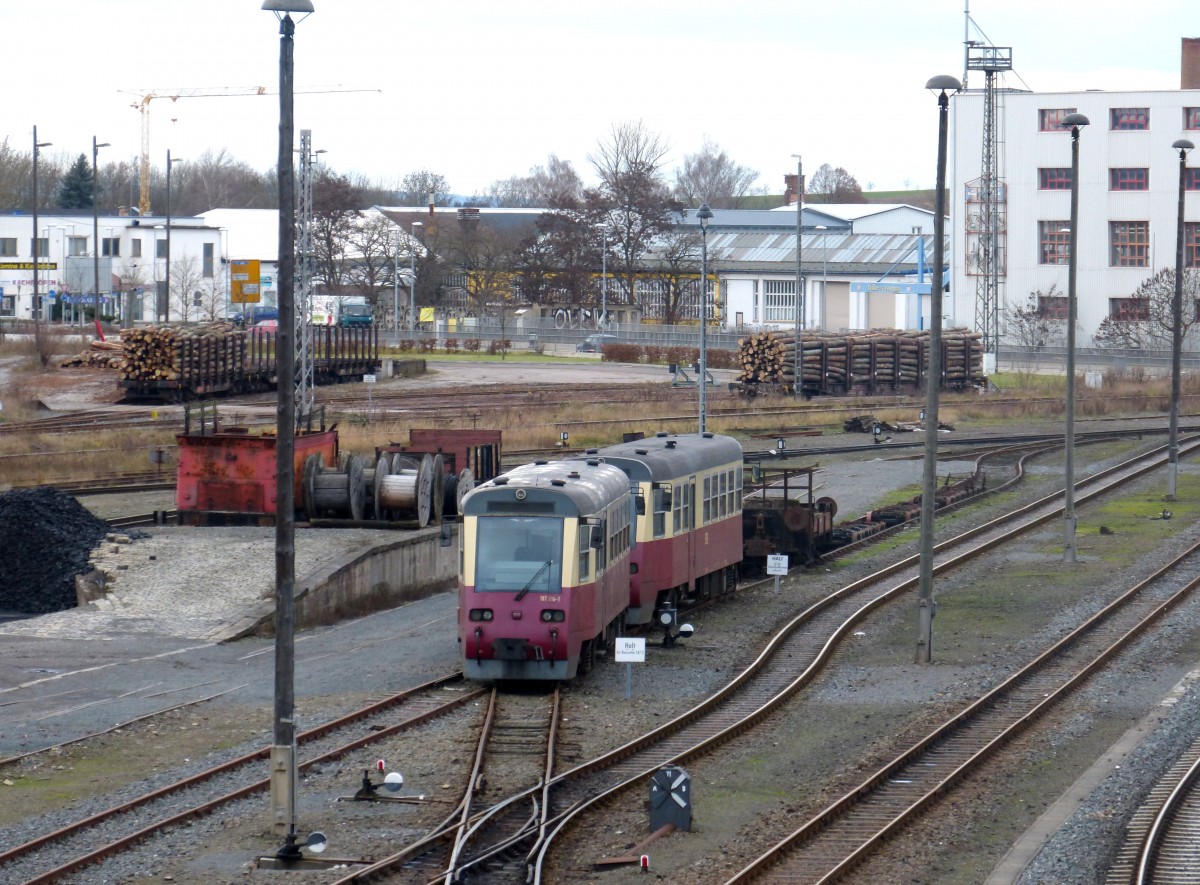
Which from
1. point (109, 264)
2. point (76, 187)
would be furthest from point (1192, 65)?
point (76, 187)

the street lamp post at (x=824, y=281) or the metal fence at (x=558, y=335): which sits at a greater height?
the street lamp post at (x=824, y=281)

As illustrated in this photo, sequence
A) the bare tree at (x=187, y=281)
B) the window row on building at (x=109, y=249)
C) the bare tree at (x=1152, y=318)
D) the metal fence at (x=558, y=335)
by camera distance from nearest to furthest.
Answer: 1. the bare tree at (x=1152, y=318)
2. the metal fence at (x=558, y=335)
3. the bare tree at (x=187, y=281)
4. the window row on building at (x=109, y=249)

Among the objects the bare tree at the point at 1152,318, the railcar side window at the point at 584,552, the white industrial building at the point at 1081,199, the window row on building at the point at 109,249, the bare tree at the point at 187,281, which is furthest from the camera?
the window row on building at the point at 109,249

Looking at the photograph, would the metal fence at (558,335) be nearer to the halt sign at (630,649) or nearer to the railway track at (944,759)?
the railway track at (944,759)

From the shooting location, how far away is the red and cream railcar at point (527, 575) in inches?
730

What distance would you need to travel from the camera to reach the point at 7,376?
66250mm

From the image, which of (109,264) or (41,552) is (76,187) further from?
(41,552)

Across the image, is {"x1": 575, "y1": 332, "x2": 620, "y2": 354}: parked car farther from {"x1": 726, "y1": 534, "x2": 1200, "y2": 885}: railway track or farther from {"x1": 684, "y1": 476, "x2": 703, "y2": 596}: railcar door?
{"x1": 726, "y1": 534, "x2": 1200, "y2": 885}: railway track

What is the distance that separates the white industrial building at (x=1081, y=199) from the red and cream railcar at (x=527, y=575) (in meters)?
66.8

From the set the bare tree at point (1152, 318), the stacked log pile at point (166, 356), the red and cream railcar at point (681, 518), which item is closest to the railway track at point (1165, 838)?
the red and cream railcar at point (681, 518)

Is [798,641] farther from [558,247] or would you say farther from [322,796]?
[558,247]

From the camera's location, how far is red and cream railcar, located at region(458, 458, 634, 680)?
1853 centimetres

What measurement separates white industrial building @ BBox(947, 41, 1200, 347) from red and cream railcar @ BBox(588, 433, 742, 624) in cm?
5879

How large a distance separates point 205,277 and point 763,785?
323ft
